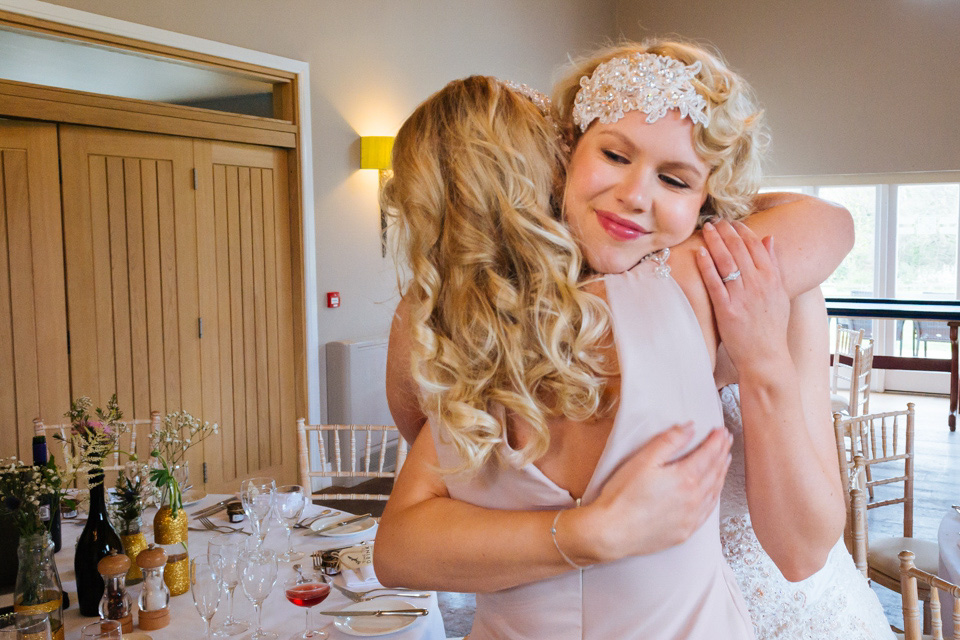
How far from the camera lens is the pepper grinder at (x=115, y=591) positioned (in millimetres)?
1728

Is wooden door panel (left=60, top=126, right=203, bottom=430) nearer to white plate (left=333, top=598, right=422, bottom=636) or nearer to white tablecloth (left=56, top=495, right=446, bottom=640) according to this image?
white tablecloth (left=56, top=495, right=446, bottom=640)

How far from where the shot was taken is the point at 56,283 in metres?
4.02

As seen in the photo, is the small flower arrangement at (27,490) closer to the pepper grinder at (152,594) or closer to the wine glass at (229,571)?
the pepper grinder at (152,594)

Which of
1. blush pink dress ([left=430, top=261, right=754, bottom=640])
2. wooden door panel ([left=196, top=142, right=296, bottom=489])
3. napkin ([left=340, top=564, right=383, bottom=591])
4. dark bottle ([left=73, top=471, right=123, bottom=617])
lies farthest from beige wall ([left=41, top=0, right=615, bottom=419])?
blush pink dress ([left=430, top=261, right=754, bottom=640])

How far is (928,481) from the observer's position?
583cm

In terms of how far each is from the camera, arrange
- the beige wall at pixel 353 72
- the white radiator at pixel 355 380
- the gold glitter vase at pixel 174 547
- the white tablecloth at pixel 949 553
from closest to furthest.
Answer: the gold glitter vase at pixel 174 547 → the white tablecloth at pixel 949 553 → the beige wall at pixel 353 72 → the white radiator at pixel 355 380

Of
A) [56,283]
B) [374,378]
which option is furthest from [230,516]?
[374,378]

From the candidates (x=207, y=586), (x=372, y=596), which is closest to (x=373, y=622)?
(x=372, y=596)

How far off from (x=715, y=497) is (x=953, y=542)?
1.93m

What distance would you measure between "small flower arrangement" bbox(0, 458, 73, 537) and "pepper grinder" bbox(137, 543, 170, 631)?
0.23 meters

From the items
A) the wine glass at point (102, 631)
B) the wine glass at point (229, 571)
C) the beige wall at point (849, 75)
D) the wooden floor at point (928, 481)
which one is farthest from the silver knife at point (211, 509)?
the beige wall at point (849, 75)

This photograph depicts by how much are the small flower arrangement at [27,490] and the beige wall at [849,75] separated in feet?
24.8

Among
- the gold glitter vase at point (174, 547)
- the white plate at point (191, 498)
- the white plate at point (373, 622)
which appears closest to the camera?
the white plate at point (373, 622)

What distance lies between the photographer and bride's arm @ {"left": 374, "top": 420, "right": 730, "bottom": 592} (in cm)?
100
